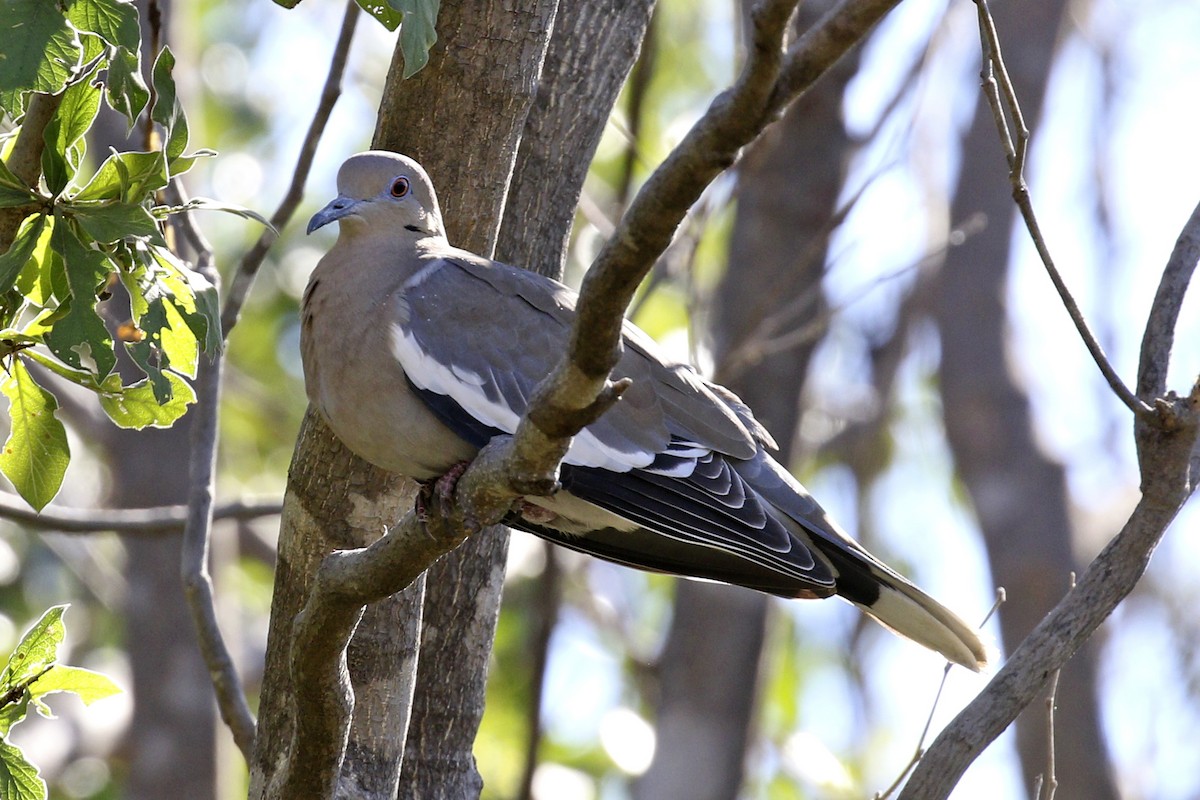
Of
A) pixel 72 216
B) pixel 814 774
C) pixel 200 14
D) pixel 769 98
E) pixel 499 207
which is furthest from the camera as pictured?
pixel 200 14

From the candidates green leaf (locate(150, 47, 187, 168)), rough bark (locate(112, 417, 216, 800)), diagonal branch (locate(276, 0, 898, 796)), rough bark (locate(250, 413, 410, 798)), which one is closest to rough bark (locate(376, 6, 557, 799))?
rough bark (locate(250, 413, 410, 798))

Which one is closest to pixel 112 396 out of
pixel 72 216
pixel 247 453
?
pixel 72 216

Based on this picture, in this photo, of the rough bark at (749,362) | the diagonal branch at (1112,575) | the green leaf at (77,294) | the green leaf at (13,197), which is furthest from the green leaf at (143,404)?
the rough bark at (749,362)

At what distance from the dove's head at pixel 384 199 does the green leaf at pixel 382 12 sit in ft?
2.05

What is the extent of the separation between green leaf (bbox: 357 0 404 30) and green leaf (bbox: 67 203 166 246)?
2.07 ft

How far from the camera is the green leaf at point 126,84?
7.03ft

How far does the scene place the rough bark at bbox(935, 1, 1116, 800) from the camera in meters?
6.32

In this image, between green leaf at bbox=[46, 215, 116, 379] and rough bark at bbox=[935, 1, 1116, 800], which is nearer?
green leaf at bbox=[46, 215, 116, 379]

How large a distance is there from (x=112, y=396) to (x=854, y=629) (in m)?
6.40

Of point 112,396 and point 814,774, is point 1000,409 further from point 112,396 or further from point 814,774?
point 112,396

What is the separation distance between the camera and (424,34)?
7.40 feet

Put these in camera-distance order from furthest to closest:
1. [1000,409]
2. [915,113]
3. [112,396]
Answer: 1. [1000,409]
2. [915,113]
3. [112,396]

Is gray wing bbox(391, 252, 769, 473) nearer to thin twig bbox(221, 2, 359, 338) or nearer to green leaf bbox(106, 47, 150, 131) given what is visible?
thin twig bbox(221, 2, 359, 338)

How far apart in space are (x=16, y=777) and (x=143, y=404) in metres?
0.68
